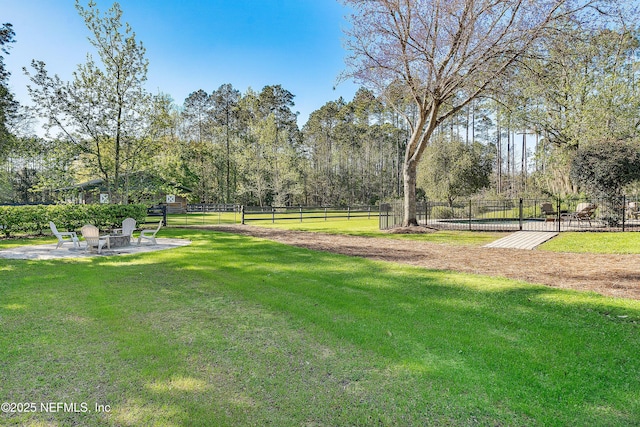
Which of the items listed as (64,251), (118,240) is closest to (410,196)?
(118,240)

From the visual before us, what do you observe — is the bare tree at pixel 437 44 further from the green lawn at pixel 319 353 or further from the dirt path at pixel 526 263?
the green lawn at pixel 319 353

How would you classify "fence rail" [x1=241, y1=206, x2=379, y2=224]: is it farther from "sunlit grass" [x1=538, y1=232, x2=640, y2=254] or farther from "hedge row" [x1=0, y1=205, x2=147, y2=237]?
"sunlit grass" [x1=538, y1=232, x2=640, y2=254]

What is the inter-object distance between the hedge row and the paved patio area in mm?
3079

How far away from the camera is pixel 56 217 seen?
1351 cm

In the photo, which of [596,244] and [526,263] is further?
[596,244]

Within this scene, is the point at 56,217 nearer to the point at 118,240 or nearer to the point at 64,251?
the point at 64,251

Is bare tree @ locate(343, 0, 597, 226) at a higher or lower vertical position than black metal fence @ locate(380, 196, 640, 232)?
higher

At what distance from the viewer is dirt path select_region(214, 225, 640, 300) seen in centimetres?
592

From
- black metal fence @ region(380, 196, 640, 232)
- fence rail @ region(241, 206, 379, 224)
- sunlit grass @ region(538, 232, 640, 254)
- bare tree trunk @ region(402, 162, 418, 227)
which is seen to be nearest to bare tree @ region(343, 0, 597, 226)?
bare tree trunk @ region(402, 162, 418, 227)

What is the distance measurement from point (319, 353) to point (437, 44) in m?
14.4

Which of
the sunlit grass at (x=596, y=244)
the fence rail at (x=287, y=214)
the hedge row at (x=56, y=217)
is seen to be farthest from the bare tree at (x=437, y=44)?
the hedge row at (x=56, y=217)

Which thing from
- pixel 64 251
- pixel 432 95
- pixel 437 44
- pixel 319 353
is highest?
pixel 437 44

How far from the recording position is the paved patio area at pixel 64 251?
888 cm

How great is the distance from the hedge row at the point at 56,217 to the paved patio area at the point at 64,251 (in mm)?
3079
